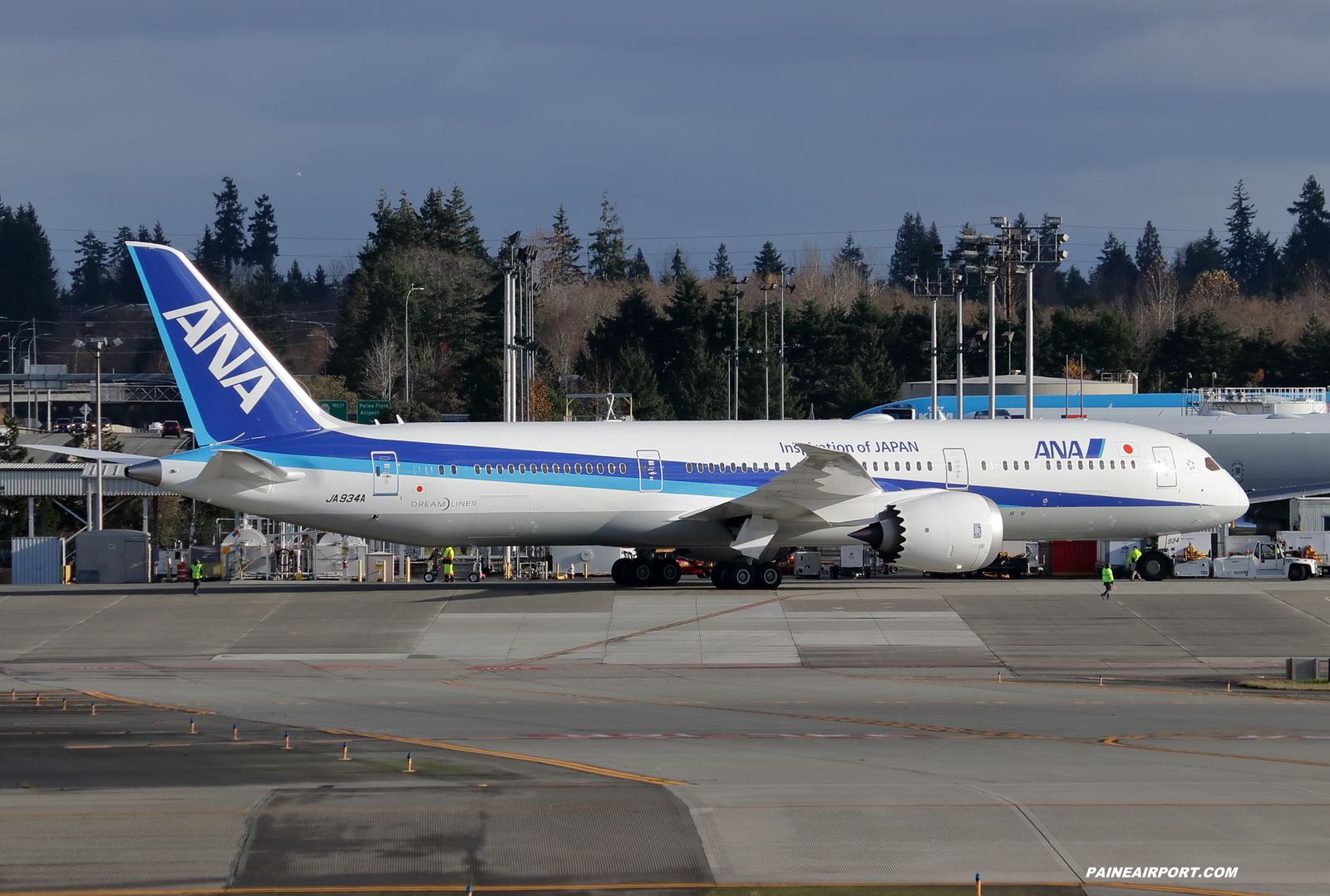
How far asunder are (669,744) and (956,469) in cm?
1977

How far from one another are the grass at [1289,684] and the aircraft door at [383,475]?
64.1ft

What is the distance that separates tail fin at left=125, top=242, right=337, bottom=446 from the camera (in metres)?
32.7

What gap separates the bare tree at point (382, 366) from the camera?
367ft

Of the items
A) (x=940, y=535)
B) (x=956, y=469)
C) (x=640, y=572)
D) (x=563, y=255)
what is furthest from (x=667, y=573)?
(x=563, y=255)

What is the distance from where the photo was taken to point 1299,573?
122 ft

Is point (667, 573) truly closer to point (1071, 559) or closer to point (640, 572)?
point (640, 572)

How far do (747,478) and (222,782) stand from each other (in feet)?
68.8

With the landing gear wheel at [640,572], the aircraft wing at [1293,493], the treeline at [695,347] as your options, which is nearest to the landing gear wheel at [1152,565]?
the aircraft wing at [1293,493]

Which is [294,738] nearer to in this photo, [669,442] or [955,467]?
[669,442]

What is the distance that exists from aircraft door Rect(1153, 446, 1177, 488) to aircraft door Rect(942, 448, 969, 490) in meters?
5.23

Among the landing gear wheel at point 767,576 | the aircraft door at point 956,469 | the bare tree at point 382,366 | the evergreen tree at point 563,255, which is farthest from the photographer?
the evergreen tree at point 563,255

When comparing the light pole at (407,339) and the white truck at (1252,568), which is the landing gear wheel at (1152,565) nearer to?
the white truck at (1252,568)

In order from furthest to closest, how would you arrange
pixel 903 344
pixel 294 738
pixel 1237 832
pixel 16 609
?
pixel 903 344
pixel 16 609
pixel 294 738
pixel 1237 832

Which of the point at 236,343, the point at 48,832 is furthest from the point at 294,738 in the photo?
the point at 236,343
